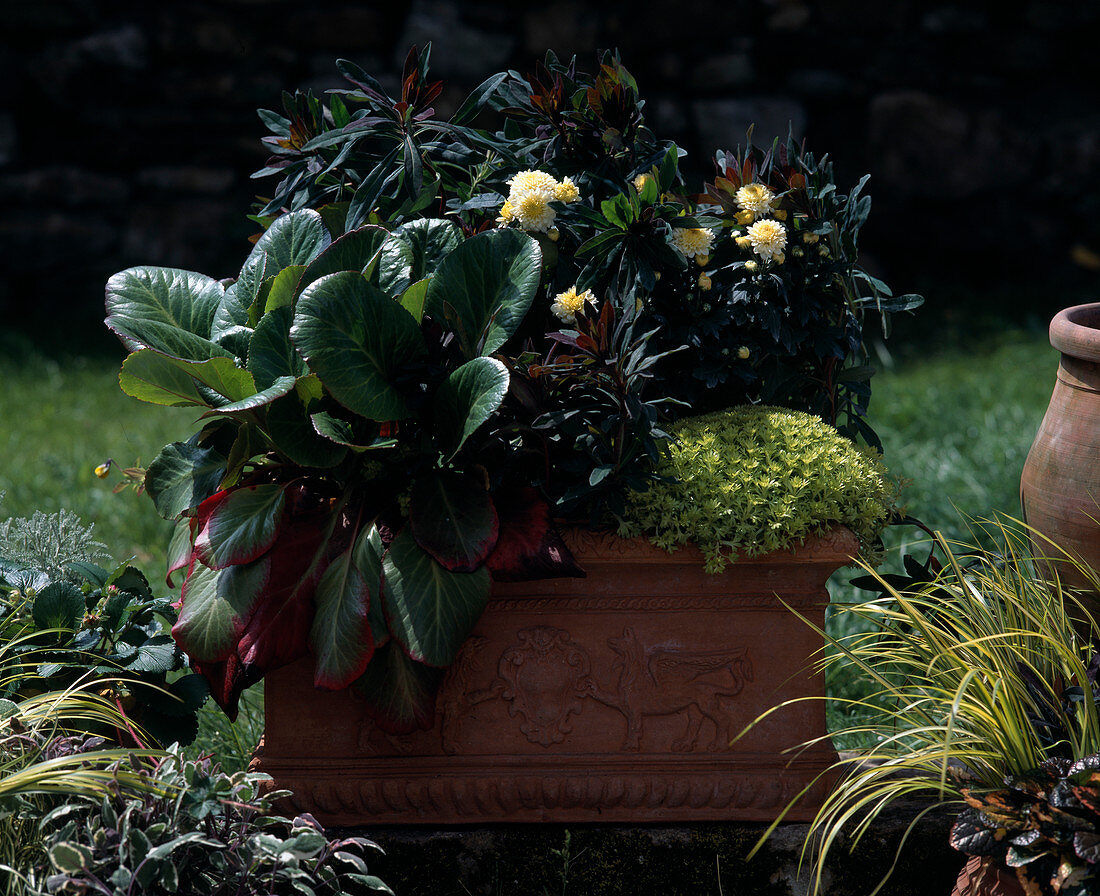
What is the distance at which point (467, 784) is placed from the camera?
1.94 metres

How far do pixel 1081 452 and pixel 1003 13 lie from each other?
531 cm

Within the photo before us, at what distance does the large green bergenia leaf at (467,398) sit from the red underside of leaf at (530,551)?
0.18 meters

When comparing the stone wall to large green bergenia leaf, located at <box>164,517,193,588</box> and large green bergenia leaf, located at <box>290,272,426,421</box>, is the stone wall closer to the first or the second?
large green bergenia leaf, located at <box>164,517,193,588</box>

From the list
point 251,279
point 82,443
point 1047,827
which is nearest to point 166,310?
point 251,279

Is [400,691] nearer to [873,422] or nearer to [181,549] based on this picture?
[181,549]

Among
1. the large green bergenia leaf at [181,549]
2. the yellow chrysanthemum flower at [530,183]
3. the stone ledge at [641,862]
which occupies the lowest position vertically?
the stone ledge at [641,862]

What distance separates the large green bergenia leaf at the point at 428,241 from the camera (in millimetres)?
2037

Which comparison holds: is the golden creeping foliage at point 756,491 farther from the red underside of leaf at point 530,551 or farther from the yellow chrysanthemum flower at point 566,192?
the yellow chrysanthemum flower at point 566,192

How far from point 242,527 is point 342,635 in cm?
25

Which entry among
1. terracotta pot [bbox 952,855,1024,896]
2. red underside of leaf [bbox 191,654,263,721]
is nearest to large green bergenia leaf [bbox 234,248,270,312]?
red underside of leaf [bbox 191,654,263,721]

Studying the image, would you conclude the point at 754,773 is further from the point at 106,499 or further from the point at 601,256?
the point at 106,499

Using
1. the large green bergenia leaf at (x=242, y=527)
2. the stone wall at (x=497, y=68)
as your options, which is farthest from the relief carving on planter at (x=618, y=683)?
the stone wall at (x=497, y=68)

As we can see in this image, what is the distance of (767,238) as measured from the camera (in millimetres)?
2098

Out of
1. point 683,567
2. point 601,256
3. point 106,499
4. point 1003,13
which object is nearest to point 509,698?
point 683,567
